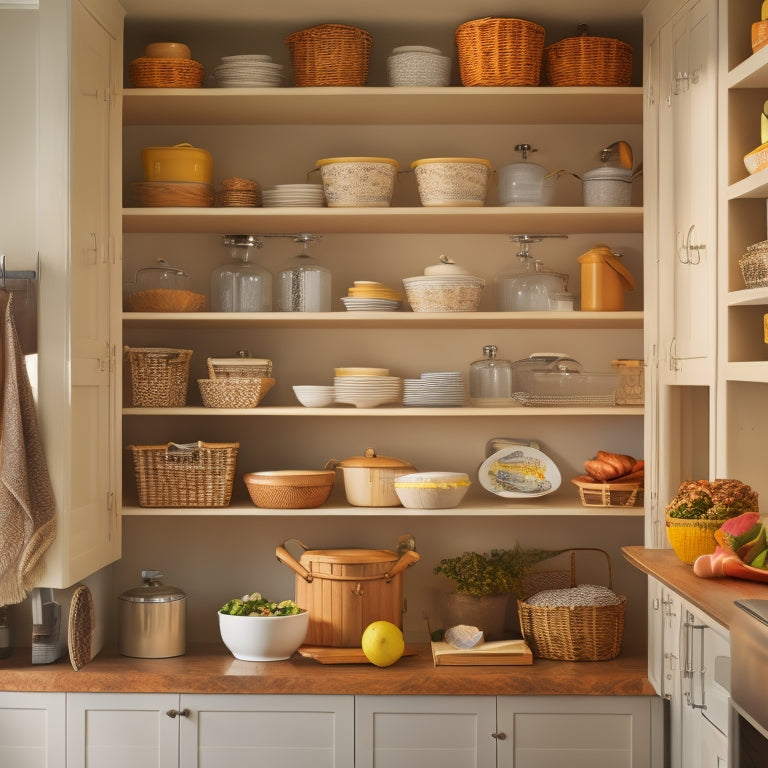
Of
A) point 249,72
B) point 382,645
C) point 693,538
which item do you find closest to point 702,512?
point 693,538

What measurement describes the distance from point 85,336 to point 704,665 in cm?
195

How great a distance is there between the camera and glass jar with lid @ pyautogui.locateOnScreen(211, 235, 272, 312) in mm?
3303

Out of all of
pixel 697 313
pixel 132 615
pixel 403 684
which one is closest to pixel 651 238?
pixel 697 313

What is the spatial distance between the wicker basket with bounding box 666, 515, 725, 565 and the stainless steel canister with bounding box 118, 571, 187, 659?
182cm

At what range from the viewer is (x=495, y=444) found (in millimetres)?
3486

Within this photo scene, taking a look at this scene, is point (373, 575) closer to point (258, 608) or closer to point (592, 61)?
point (258, 608)

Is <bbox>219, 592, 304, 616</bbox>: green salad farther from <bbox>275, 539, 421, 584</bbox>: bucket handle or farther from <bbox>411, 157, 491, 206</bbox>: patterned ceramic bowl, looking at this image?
<bbox>411, 157, 491, 206</bbox>: patterned ceramic bowl

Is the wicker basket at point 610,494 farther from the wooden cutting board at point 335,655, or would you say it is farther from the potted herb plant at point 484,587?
the wooden cutting board at point 335,655

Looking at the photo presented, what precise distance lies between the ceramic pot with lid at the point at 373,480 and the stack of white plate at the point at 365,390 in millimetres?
196

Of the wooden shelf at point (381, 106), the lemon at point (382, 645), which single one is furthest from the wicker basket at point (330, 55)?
the lemon at point (382, 645)

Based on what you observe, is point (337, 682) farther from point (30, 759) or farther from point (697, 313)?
point (697, 313)

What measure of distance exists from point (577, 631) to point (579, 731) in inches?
12.2

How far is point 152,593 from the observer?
3.19 meters

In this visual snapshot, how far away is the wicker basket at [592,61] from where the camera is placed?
318 centimetres
